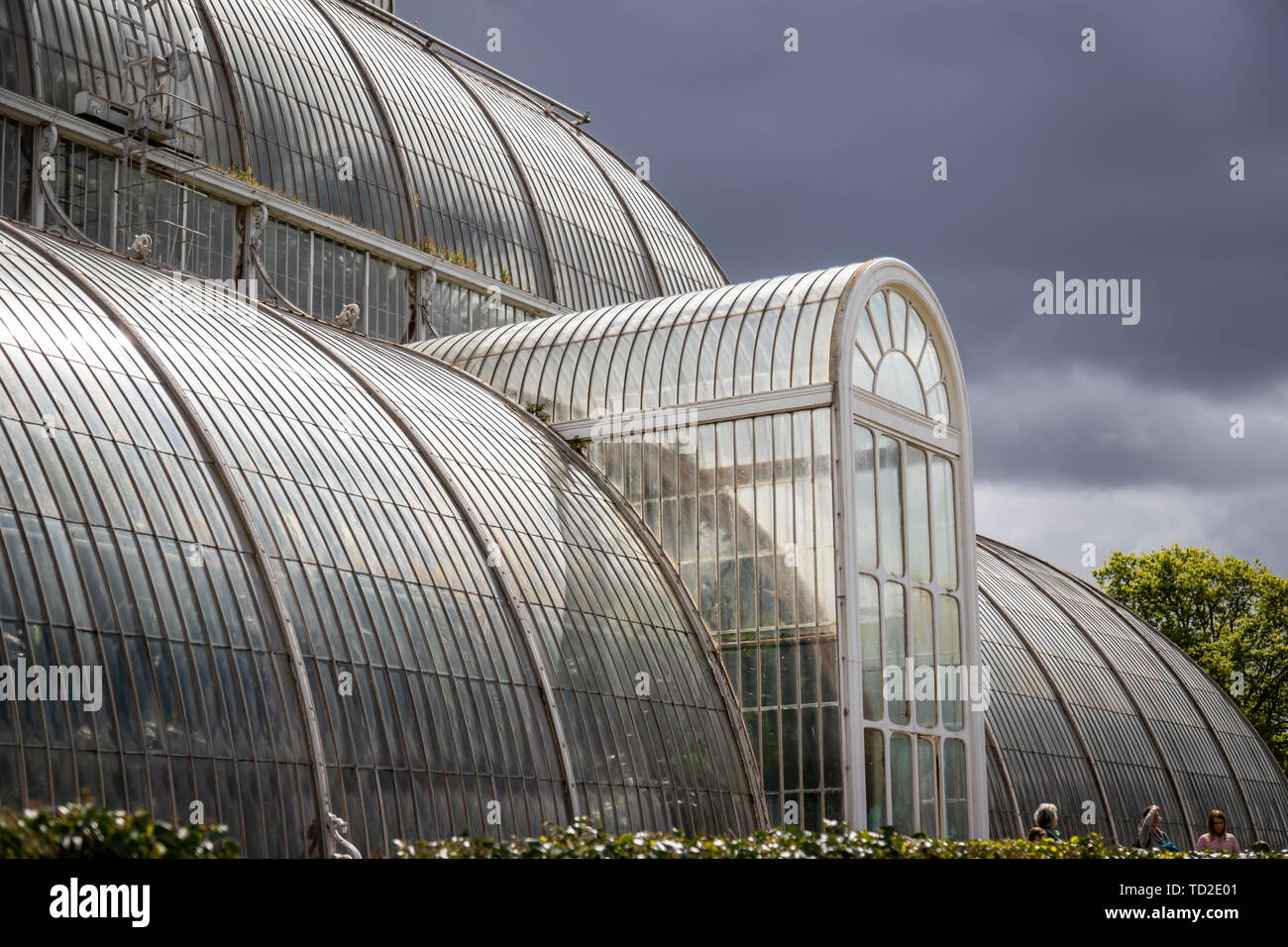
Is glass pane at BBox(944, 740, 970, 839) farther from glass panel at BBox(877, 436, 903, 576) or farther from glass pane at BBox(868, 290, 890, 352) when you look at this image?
glass pane at BBox(868, 290, 890, 352)

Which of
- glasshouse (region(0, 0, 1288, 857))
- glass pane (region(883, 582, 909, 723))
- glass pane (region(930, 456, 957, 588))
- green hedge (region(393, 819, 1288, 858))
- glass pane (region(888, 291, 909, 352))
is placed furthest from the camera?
glass pane (region(930, 456, 957, 588))

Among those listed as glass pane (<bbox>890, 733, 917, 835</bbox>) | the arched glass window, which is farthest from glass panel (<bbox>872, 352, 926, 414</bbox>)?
glass pane (<bbox>890, 733, 917, 835</bbox>)

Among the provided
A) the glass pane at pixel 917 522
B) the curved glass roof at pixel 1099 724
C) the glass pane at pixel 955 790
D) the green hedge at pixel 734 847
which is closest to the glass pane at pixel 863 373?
the glass pane at pixel 917 522

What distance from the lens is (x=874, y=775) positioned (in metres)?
25.1

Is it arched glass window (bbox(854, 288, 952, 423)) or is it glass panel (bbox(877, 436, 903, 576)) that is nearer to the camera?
glass panel (bbox(877, 436, 903, 576))

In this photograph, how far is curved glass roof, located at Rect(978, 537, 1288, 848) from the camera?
35.5 meters

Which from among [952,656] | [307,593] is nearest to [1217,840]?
[952,656]

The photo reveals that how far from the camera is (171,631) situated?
17.2 meters

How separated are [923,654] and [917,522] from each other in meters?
2.42

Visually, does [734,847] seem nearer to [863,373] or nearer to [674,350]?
[863,373]

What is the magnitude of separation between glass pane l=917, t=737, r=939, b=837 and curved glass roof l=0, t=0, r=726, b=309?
55.1 feet

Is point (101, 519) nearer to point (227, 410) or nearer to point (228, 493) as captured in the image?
point (228, 493)

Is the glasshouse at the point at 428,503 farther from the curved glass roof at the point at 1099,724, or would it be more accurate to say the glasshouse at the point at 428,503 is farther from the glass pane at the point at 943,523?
the curved glass roof at the point at 1099,724
